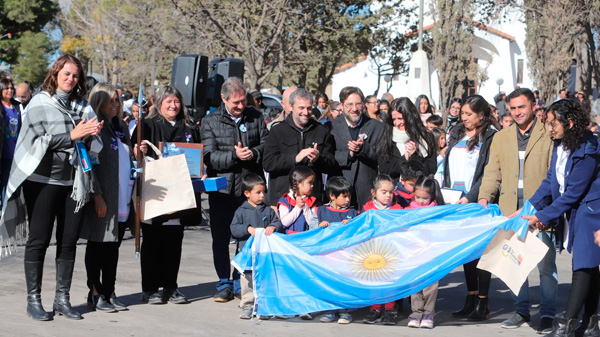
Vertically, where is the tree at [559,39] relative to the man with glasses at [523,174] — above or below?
above

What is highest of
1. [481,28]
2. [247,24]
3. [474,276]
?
[481,28]

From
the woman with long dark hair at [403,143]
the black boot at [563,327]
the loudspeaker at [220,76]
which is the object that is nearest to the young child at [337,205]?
the woman with long dark hair at [403,143]

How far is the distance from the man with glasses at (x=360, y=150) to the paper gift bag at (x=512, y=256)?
149 centimetres

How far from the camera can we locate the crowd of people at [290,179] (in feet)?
21.1

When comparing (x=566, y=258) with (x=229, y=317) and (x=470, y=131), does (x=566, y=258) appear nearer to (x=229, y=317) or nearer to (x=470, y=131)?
(x=470, y=131)

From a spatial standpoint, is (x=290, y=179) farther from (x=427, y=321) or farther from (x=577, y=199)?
(x=577, y=199)

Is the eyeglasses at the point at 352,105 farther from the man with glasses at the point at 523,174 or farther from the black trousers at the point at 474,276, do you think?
the black trousers at the point at 474,276

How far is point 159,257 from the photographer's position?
25.0ft

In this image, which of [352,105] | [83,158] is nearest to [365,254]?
[352,105]

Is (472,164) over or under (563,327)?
over

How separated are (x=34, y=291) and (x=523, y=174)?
166 inches

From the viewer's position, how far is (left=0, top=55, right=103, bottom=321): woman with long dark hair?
648cm

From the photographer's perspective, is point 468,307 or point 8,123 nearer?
point 468,307

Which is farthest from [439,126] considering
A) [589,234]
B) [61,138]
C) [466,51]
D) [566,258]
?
[466,51]
